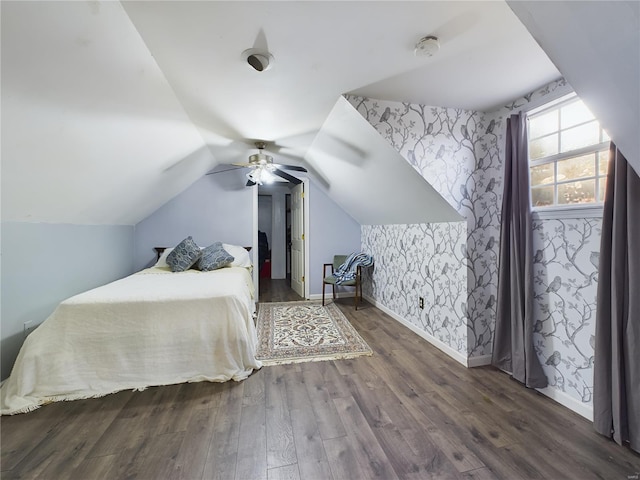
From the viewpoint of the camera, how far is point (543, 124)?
78.5 inches

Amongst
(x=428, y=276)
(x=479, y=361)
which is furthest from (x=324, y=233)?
(x=479, y=361)

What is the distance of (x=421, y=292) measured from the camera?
299 centimetres

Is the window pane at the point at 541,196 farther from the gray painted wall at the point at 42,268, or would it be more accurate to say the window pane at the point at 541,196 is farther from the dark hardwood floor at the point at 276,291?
the gray painted wall at the point at 42,268

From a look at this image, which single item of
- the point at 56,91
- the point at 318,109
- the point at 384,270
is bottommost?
the point at 384,270

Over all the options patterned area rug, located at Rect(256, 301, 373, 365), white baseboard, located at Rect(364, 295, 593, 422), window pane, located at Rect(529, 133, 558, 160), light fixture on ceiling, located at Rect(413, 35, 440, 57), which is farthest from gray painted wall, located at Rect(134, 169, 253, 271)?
window pane, located at Rect(529, 133, 558, 160)

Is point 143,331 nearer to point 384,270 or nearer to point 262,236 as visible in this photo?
point 384,270

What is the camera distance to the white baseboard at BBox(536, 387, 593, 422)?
167 cm

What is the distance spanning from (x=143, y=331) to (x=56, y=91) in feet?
5.40

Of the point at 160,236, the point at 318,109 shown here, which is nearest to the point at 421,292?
the point at 318,109

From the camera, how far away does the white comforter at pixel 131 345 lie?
6.05 feet

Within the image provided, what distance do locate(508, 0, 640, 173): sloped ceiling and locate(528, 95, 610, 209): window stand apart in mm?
887

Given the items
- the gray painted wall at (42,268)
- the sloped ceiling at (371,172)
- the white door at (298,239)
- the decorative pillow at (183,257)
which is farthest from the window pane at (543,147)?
the gray painted wall at (42,268)

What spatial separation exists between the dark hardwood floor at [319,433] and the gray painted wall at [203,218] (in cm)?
259

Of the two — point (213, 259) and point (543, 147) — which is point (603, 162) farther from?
point (213, 259)
